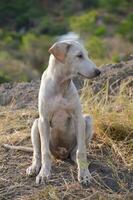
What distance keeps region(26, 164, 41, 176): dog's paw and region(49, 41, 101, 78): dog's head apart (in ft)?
2.86

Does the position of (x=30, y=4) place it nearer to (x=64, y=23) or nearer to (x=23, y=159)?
(x=64, y=23)

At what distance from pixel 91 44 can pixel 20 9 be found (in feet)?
47.0

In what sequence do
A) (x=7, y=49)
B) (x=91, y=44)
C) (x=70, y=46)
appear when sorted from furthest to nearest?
(x=7, y=49)
(x=91, y=44)
(x=70, y=46)

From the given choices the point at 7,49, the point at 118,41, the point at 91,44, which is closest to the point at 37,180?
the point at 91,44

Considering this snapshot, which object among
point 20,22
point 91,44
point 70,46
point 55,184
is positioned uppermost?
point 20,22

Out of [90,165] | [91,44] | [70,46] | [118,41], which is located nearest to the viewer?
[70,46]

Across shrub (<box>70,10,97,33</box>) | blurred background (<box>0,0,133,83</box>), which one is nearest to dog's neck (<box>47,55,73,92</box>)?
blurred background (<box>0,0,133,83</box>)

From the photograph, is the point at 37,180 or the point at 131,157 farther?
the point at 131,157

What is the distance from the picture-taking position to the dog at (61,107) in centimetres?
529

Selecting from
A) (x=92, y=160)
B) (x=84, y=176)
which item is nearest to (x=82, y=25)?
(x=92, y=160)

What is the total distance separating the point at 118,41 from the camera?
81.3ft

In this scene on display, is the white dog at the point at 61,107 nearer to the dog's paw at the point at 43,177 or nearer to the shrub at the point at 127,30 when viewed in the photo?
the dog's paw at the point at 43,177

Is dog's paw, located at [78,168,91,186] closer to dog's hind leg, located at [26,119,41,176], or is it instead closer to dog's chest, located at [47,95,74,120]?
dog's hind leg, located at [26,119,41,176]

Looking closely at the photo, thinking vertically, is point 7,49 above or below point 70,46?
above
